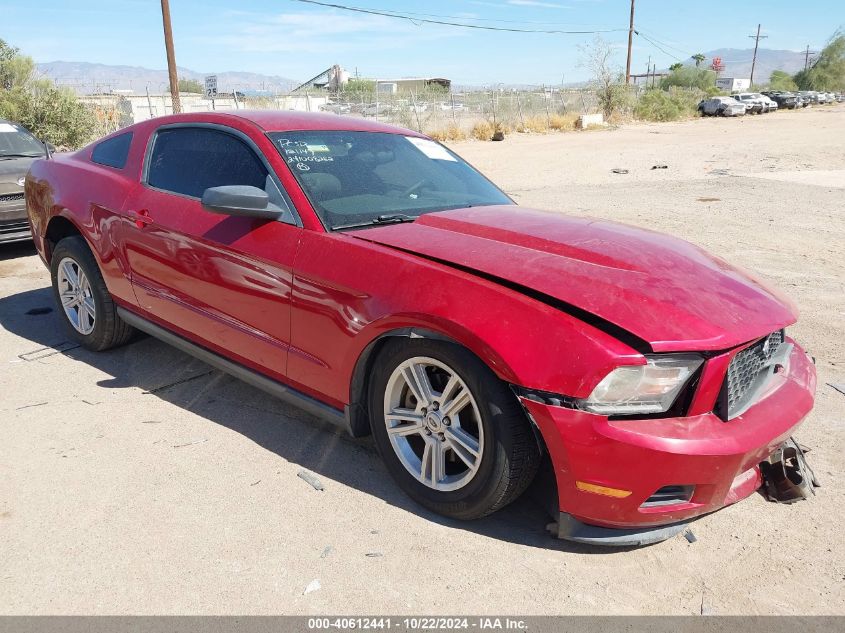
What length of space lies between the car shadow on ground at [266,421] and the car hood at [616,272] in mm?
744

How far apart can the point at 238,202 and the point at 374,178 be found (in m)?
0.78

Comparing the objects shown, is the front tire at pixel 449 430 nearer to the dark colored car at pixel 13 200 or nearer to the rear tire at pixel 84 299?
the rear tire at pixel 84 299

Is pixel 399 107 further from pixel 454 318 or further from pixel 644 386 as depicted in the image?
pixel 644 386

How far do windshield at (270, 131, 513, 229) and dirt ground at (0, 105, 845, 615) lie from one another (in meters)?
1.21

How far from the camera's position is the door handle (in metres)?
3.97

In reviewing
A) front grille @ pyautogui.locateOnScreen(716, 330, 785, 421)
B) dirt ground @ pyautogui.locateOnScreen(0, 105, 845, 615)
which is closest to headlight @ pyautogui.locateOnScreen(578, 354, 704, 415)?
front grille @ pyautogui.locateOnScreen(716, 330, 785, 421)

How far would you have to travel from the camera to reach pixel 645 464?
7.67ft

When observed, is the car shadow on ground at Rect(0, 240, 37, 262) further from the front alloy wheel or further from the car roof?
the front alloy wheel

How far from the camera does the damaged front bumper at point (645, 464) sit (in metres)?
2.34

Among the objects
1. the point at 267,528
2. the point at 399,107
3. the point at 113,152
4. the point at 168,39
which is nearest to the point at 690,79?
the point at 399,107

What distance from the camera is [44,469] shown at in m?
3.33
